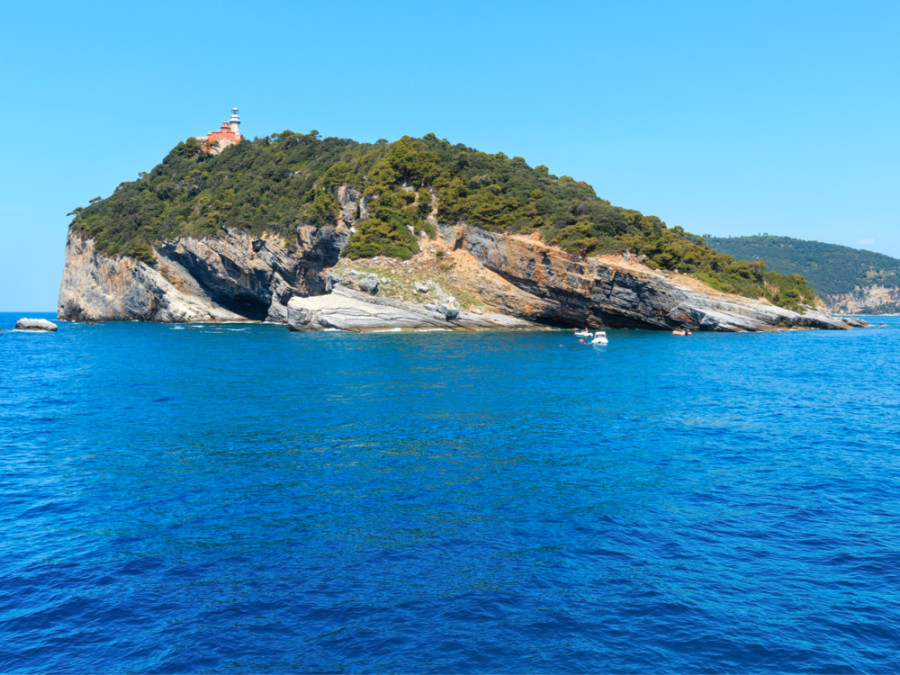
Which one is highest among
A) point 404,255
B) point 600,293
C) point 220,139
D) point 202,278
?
point 220,139

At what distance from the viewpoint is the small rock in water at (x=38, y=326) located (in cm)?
8288

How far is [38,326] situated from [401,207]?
59.4 m

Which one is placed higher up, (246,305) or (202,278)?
(202,278)

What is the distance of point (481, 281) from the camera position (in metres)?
71.5

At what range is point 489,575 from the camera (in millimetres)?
10570

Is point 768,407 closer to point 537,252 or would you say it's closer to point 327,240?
point 537,252

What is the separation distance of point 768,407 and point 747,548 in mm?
17090

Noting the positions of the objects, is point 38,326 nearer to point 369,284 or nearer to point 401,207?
point 369,284

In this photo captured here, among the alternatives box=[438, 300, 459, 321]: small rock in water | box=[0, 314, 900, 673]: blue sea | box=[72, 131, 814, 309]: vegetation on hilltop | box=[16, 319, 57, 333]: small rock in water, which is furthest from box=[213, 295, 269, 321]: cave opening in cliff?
box=[0, 314, 900, 673]: blue sea

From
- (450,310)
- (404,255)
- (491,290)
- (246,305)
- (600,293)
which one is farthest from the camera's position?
(246,305)

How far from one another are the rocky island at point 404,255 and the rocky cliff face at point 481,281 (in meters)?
0.20

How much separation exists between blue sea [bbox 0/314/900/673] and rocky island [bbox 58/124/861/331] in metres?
39.9

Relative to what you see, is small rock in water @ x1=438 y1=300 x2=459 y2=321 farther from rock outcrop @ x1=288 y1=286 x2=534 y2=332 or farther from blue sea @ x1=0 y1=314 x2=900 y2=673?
blue sea @ x1=0 y1=314 x2=900 y2=673

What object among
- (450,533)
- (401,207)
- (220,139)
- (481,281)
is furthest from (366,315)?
(220,139)
